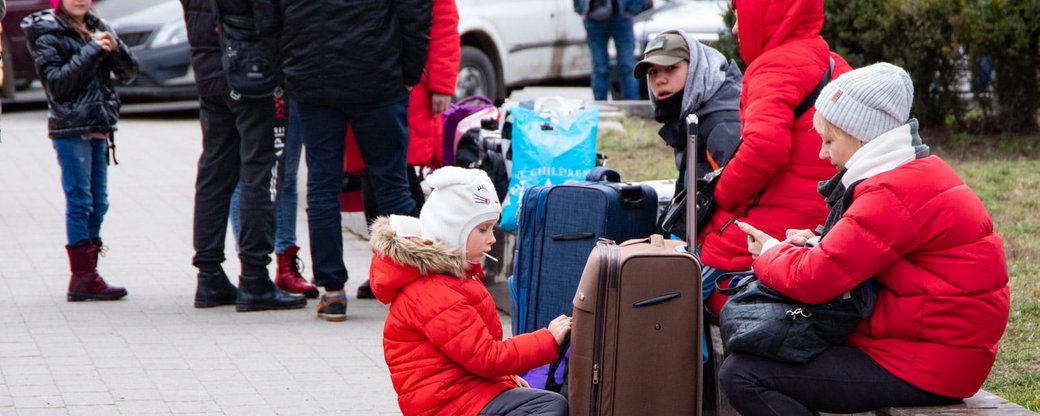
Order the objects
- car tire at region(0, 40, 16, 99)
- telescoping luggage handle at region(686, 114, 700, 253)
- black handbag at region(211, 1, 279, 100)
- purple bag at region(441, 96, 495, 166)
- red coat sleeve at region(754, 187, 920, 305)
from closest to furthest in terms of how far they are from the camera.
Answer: red coat sleeve at region(754, 187, 920, 305) → telescoping luggage handle at region(686, 114, 700, 253) → black handbag at region(211, 1, 279, 100) → purple bag at region(441, 96, 495, 166) → car tire at region(0, 40, 16, 99)

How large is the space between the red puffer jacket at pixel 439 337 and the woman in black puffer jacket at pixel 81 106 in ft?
10.4

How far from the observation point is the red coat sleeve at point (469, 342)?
3672mm

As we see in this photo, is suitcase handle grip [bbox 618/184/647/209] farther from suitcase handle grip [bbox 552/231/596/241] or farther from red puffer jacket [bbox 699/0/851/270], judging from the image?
red puffer jacket [bbox 699/0/851/270]

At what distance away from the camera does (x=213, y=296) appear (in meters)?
6.53

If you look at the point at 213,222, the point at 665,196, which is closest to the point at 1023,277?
the point at 665,196

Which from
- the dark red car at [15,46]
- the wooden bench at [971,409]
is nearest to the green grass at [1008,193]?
the wooden bench at [971,409]

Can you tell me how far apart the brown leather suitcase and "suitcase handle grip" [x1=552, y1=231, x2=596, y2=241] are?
114 cm

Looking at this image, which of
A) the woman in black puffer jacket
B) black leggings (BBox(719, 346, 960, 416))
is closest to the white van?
the woman in black puffer jacket

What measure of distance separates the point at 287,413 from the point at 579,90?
35.3 ft

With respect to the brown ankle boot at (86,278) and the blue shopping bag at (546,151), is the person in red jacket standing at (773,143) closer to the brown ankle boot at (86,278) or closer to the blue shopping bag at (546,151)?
the blue shopping bag at (546,151)

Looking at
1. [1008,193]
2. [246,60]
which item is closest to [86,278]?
[246,60]

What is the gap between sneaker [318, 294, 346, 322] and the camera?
6207 millimetres

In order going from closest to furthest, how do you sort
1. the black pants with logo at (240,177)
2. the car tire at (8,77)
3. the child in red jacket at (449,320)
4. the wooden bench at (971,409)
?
the wooden bench at (971,409)
the child in red jacket at (449,320)
the black pants with logo at (240,177)
the car tire at (8,77)

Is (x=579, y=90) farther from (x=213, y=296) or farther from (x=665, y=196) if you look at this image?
(x=665, y=196)
